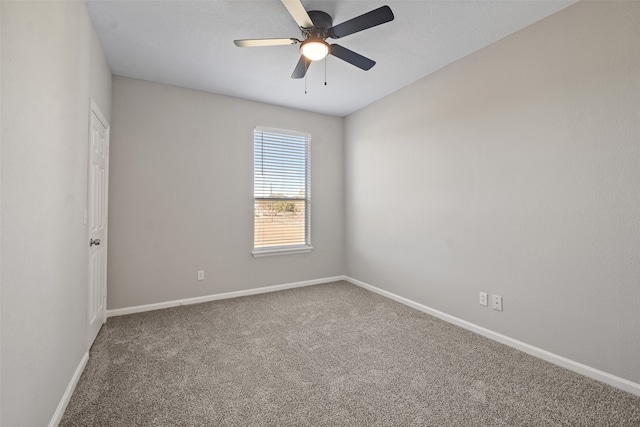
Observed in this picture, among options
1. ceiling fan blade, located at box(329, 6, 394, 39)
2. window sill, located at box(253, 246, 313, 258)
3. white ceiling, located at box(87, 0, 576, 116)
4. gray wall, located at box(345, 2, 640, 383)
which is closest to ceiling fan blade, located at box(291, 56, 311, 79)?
white ceiling, located at box(87, 0, 576, 116)

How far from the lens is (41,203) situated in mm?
1484

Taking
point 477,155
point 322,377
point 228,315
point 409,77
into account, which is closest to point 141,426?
point 322,377

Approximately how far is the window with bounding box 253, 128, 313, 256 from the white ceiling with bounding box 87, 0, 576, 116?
2.64ft

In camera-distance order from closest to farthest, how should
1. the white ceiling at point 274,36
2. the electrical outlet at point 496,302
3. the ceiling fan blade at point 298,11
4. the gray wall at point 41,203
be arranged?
the gray wall at point 41,203, the ceiling fan blade at point 298,11, the white ceiling at point 274,36, the electrical outlet at point 496,302

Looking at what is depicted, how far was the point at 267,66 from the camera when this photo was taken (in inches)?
123

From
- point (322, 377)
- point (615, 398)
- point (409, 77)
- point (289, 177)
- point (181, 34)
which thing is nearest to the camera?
point (615, 398)

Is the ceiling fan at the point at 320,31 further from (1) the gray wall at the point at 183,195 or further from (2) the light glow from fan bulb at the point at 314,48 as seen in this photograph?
(1) the gray wall at the point at 183,195

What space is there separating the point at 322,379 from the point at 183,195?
8.78 ft

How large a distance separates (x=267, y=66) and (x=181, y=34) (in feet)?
2.78

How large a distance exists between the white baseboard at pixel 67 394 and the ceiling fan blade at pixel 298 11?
2.68m

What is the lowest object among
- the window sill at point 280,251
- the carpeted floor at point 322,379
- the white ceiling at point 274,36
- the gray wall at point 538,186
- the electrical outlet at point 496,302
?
the carpeted floor at point 322,379

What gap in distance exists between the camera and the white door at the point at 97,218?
2.50 meters

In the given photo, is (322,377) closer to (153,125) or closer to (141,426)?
(141,426)

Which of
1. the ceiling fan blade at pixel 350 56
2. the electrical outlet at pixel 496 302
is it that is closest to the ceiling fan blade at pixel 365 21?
the ceiling fan blade at pixel 350 56
